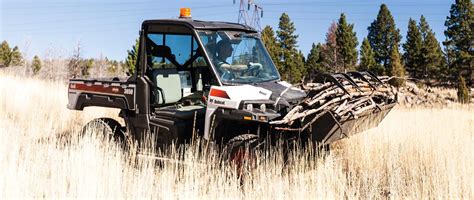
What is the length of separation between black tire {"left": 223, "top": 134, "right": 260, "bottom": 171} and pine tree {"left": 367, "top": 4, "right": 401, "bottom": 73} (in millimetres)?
50804

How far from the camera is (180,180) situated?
16.1 feet

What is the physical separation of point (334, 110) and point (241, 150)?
1177mm

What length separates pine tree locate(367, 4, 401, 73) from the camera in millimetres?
52656

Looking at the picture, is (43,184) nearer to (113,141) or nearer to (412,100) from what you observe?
(113,141)

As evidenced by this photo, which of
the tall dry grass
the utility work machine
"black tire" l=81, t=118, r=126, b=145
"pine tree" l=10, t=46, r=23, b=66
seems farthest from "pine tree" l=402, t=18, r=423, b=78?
"black tire" l=81, t=118, r=126, b=145

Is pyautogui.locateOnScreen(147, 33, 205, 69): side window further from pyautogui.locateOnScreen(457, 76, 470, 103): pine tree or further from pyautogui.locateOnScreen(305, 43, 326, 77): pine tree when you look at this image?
pyautogui.locateOnScreen(305, 43, 326, 77): pine tree

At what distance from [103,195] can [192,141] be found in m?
1.43

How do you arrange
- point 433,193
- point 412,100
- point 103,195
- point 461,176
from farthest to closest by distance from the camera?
point 412,100 → point 461,176 → point 433,193 → point 103,195

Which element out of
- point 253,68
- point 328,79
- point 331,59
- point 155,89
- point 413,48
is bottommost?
point 155,89

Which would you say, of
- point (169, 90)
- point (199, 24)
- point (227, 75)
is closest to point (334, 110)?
point (227, 75)

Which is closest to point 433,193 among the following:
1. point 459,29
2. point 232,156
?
point 232,156

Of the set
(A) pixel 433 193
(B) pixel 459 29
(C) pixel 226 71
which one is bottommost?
(A) pixel 433 193

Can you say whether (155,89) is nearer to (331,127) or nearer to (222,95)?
(222,95)

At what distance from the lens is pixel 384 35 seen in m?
53.0
